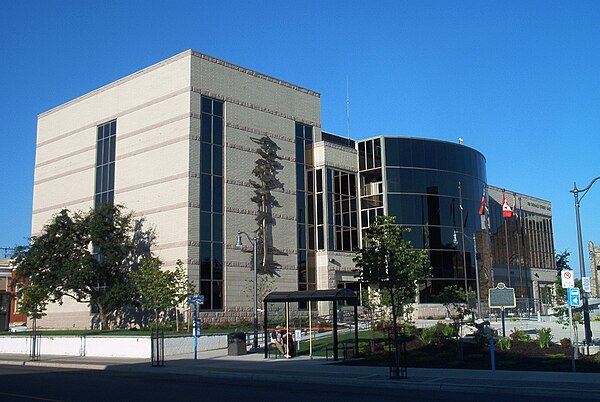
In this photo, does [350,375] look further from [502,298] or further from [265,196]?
[265,196]

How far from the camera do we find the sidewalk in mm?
16734

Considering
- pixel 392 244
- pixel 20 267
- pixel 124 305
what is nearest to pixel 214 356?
pixel 392 244

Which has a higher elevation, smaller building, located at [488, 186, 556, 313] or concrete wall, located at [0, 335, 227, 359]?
smaller building, located at [488, 186, 556, 313]

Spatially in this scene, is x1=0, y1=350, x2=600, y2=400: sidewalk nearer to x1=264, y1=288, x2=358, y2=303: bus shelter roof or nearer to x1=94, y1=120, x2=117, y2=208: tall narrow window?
x1=264, y1=288, x2=358, y2=303: bus shelter roof

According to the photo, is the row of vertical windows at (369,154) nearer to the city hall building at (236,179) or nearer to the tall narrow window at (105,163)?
the city hall building at (236,179)

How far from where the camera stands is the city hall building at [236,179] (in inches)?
1834

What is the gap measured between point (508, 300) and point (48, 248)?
109 ft

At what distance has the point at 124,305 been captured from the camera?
156 ft

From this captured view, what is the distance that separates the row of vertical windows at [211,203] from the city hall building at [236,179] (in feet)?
0.29

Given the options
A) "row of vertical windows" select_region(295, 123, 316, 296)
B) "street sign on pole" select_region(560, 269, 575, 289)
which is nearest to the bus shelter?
"street sign on pole" select_region(560, 269, 575, 289)

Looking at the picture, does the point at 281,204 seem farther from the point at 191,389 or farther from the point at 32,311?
the point at 191,389

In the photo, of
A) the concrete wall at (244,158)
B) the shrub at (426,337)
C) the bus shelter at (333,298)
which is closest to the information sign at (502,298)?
the shrub at (426,337)

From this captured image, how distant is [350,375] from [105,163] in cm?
3739

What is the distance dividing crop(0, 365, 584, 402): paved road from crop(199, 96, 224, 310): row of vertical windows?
2349cm
